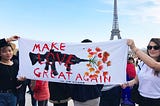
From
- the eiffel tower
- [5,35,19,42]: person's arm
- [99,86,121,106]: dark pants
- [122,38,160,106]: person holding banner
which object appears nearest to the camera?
[122,38,160,106]: person holding banner

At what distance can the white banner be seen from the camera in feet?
15.8

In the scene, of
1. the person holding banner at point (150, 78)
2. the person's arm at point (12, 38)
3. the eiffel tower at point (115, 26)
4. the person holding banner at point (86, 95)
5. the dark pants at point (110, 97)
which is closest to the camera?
the person holding banner at point (150, 78)

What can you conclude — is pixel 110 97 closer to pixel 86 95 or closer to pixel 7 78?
pixel 86 95

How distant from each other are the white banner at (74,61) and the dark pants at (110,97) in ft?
4.33

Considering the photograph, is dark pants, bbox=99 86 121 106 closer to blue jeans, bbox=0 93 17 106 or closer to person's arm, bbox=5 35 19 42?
blue jeans, bbox=0 93 17 106

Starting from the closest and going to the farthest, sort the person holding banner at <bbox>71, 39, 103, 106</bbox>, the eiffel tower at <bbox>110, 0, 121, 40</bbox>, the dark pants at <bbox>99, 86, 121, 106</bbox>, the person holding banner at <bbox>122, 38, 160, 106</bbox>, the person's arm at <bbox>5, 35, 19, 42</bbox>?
the person holding banner at <bbox>122, 38, 160, 106</bbox>
the person holding banner at <bbox>71, 39, 103, 106</bbox>
the person's arm at <bbox>5, 35, 19, 42</bbox>
the dark pants at <bbox>99, 86, 121, 106</bbox>
the eiffel tower at <bbox>110, 0, 121, 40</bbox>

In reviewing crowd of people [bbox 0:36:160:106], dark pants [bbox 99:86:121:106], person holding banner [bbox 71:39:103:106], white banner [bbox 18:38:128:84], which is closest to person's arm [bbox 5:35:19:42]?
crowd of people [bbox 0:36:160:106]

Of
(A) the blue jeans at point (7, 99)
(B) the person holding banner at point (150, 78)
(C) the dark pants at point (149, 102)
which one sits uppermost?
(B) the person holding banner at point (150, 78)

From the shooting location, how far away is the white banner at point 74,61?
4.81 m

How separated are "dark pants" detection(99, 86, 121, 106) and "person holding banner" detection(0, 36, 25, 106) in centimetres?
188

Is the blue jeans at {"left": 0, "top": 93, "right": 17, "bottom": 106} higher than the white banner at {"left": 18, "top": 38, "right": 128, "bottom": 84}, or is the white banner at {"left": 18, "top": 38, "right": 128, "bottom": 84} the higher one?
the white banner at {"left": 18, "top": 38, "right": 128, "bottom": 84}

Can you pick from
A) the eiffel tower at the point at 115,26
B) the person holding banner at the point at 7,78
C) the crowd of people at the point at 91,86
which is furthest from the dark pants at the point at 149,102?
the eiffel tower at the point at 115,26

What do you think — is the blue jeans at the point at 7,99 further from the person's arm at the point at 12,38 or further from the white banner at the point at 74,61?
the person's arm at the point at 12,38

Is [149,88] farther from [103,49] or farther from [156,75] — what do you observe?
[103,49]
